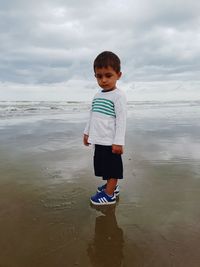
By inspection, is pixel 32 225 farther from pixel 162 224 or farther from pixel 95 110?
pixel 95 110

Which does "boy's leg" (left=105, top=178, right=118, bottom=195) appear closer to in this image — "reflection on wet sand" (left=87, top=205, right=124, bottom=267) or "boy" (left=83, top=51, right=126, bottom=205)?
"boy" (left=83, top=51, right=126, bottom=205)

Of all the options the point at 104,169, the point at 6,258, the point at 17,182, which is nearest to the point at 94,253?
the point at 6,258

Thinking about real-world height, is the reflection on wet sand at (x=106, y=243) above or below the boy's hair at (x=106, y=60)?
below

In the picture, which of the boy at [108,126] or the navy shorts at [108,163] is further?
the navy shorts at [108,163]

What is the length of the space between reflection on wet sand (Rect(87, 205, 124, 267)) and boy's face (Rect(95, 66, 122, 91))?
139 centimetres

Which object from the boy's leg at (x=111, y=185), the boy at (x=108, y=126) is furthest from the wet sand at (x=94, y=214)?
the boy at (x=108, y=126)

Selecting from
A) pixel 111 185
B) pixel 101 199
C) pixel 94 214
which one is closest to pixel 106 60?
pixel 111 185

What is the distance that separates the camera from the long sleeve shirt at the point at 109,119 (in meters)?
3.74

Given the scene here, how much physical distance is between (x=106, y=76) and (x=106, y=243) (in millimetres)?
1797

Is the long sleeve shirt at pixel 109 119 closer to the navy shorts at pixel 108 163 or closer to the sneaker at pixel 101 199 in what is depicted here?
the navy shorts at pixel 108 163

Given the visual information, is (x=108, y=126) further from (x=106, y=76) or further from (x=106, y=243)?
(x=106, y=243)

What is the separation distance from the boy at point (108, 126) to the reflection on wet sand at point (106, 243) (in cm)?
46

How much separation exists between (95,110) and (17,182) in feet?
4.87

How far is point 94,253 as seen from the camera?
8.41 ft
